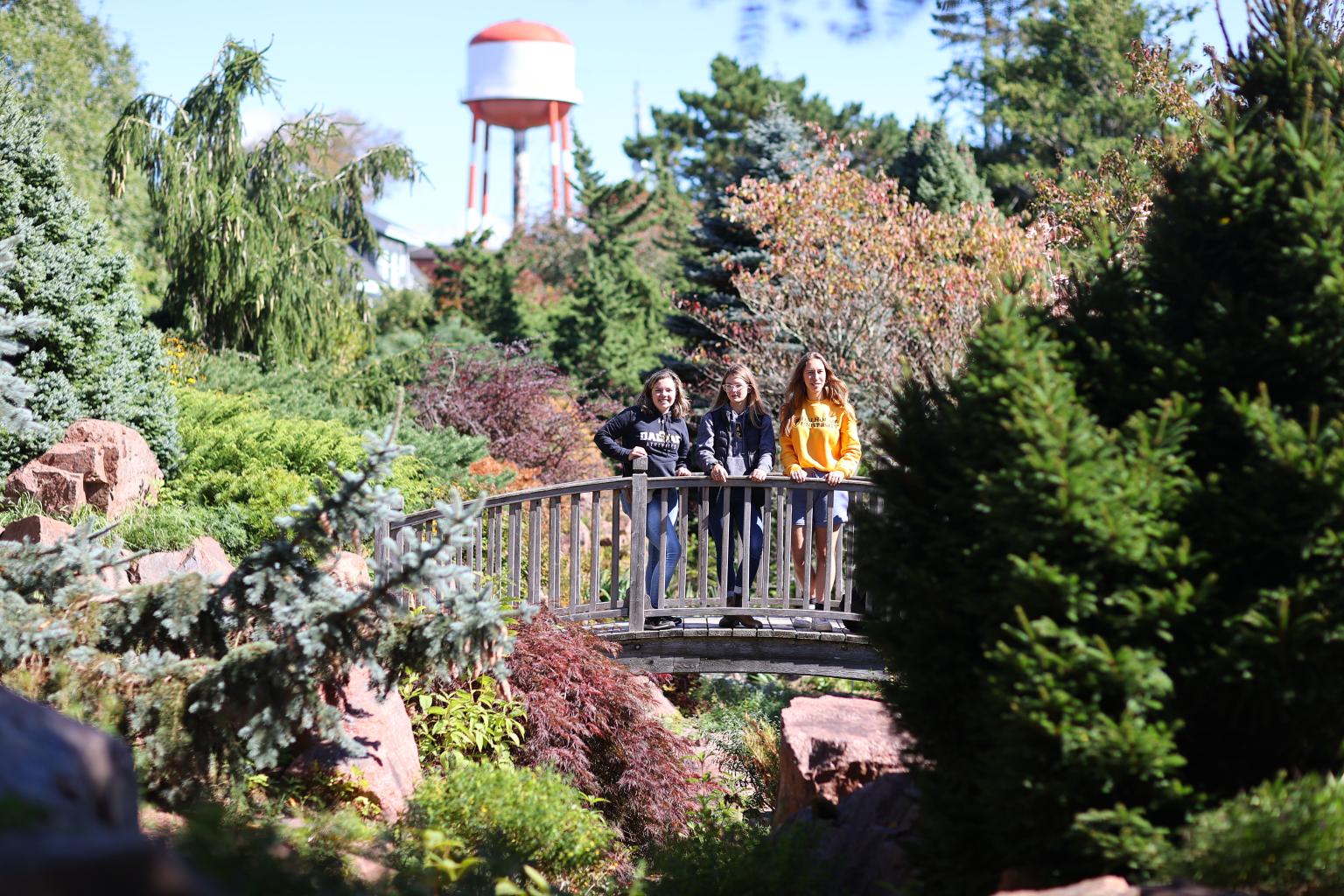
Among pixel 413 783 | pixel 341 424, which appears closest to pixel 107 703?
pixel 413 783

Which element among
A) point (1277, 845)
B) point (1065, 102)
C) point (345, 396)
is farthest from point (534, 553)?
point (1065, 102)

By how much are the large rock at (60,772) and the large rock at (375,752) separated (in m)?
3.13

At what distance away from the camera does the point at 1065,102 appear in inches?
1249

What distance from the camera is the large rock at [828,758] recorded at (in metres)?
5.95

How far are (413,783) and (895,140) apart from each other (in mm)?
30678

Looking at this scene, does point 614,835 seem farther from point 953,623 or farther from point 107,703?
point 953,623

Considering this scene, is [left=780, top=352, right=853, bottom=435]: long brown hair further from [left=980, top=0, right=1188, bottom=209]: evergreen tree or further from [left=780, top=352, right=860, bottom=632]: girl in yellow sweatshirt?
[left=980, top=0, right=1188, bottom=209]: evergreen tree

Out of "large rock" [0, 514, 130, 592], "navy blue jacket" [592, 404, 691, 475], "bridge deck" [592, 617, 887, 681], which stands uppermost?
"navy blue jacket" [592, 404, 691, 475]

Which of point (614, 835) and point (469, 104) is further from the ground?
point (469, 104)

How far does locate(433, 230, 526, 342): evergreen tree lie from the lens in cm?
2083

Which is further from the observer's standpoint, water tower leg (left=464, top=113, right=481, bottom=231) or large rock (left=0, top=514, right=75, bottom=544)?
water tower leg (left=464, top=113, right=481, bottom=231)

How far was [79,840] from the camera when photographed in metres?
1.89

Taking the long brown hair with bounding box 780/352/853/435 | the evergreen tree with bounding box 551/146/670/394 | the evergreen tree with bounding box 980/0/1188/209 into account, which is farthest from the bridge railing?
the evergreen tree with bounding box 980/0/1188/209

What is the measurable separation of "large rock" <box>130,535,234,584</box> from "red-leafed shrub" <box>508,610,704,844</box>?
1.78m
